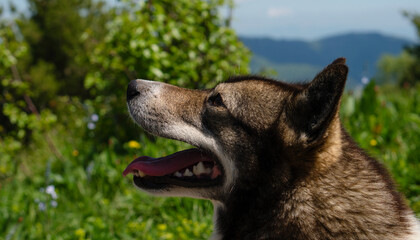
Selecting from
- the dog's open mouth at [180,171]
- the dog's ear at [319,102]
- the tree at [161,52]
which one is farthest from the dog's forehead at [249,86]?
the tree at [161,52]

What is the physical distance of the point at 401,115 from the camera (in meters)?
6.35

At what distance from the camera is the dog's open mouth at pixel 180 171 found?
295cm

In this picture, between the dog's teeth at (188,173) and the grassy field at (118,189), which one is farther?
the grassy field at (118,189)

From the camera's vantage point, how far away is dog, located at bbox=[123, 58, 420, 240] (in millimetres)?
2492

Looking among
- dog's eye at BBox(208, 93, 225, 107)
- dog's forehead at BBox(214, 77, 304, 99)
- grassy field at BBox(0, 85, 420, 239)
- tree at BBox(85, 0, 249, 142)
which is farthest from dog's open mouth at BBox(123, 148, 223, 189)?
tree at BBox(85, 0, 249, 142)

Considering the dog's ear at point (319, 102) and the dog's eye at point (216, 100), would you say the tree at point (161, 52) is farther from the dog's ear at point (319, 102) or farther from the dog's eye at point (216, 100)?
the dog's ear at point (319, 102)

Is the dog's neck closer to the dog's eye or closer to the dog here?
the dog

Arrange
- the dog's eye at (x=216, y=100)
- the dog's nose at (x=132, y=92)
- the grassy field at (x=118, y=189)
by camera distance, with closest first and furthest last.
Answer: the dog's eye at (x=216, y=100), the dog's nose at (x=132, y=92), the grassy field at (x=118, y=189)

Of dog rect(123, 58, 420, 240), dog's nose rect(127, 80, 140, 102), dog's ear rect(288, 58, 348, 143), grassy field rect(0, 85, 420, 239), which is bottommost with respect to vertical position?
grassy field rect(0, 85, 420, 239)

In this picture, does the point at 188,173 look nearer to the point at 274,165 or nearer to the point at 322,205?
the point at 274,165

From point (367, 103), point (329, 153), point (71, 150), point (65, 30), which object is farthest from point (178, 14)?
point (65, 30)

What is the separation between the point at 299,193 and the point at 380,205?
43 cm

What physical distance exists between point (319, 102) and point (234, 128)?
58 centimetres

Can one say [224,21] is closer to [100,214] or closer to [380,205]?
[100,214]
